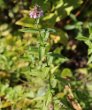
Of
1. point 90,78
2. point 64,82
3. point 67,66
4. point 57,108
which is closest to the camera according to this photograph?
point 57,108

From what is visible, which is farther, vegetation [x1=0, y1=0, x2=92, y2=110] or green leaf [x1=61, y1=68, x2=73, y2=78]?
green leaf [x1=61, y1=68, x2=73, y2=78]

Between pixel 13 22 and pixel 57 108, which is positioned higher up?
pixel 13 22

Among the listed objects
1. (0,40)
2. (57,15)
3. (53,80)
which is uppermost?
(57,15)

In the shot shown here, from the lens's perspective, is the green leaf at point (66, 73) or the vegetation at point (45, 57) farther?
the green leaf at point (66, 73)

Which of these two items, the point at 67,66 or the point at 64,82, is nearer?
the point at 64,82

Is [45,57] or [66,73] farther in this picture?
[66,73]

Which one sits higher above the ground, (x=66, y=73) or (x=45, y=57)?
(x=45, y=57)

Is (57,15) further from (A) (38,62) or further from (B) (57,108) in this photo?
(B) (57,108)

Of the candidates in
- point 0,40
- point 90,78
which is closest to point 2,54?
point 0,40
